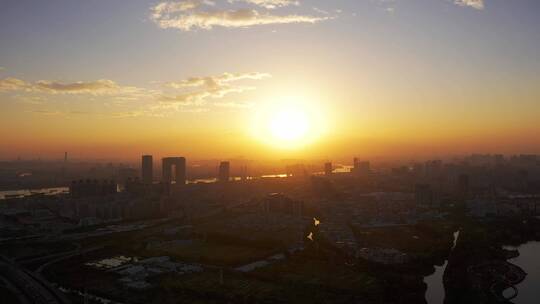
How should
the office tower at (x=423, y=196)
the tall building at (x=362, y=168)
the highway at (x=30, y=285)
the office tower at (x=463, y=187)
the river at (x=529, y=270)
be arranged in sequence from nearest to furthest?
the highway at (x=30, y=285)
the river at (x=529, y=270)
the office tower at (x=423, y=196)
the office tower at (x=463, y=187)
the tall building at (x=362, y=168)

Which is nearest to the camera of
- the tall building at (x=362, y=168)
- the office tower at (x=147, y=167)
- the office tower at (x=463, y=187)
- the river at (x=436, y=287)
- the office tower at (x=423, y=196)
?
the river at (x=436, y=287)

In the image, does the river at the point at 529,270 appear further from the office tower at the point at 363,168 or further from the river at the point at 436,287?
the office tower at the point at 363,168

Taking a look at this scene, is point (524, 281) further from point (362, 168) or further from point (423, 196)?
point (362, 168)

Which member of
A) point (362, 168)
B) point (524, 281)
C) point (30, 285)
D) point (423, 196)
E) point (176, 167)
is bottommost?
point (524, 281)

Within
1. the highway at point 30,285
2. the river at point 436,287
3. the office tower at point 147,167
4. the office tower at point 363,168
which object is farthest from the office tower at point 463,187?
the highway at point 30,285

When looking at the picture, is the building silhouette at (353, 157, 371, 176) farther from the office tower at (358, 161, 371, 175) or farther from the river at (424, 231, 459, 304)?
the river at (424, 231, 459, 304)

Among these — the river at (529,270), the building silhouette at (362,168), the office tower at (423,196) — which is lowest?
the river at (529,270)

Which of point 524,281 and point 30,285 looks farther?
point 524,281

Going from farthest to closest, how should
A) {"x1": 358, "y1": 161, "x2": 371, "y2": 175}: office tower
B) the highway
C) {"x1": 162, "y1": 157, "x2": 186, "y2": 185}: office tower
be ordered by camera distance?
{"x1": 358, "y1": 161, "x2": 371, "y2": 175}: office tower
{"x1": 162, "y1": 157, "x2": 186, "y2": 185}: office tower
the highway

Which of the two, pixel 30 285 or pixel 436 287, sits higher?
pixel 30 285

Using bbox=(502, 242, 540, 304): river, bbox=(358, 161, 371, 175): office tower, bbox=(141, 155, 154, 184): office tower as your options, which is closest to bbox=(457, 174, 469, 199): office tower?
bbox=(502, 242, 540, 304): river

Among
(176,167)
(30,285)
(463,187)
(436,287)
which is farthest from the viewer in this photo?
(176,167)

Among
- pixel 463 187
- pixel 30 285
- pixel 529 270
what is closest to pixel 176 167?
pixel 463 187
